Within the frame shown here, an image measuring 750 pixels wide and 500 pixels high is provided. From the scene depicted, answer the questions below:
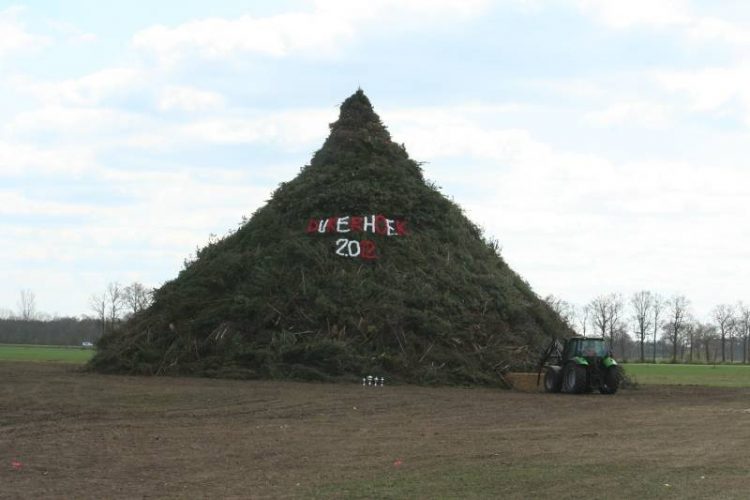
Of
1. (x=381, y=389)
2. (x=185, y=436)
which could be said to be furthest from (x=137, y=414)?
(x=381, y=389)

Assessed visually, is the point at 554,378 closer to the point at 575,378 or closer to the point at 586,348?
the point at 575,378

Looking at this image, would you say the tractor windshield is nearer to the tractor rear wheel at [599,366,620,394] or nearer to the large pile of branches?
the tractor rear wheel at [599,366,620,394]

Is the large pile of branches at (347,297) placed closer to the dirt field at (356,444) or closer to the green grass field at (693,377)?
the dirt field at (356,444)

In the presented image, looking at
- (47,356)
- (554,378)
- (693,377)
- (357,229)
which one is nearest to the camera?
(554,378)

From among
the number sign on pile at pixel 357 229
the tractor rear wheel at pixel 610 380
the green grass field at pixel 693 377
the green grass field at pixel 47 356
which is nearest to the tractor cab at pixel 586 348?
the tractor rear wheel at pixel 610 380

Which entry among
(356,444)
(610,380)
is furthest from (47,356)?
(356,444)

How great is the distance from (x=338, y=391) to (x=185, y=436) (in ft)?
36.0

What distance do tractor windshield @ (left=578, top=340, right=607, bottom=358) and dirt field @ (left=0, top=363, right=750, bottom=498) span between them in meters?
2.45

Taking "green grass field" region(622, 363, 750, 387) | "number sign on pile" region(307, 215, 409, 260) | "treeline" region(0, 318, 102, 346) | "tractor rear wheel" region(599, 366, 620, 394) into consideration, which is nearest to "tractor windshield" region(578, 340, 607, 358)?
"tractor rear wheel" region(599, 366, 620, 394)

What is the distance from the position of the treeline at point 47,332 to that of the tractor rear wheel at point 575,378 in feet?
371

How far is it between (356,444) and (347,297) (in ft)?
58.6

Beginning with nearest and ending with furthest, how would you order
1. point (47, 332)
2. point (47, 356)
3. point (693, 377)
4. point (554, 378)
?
point (554, 378) < point (693, 377) < point (47, 356) < point (47, 332)

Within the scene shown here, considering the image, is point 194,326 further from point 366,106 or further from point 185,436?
point 185,436

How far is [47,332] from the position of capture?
141m
